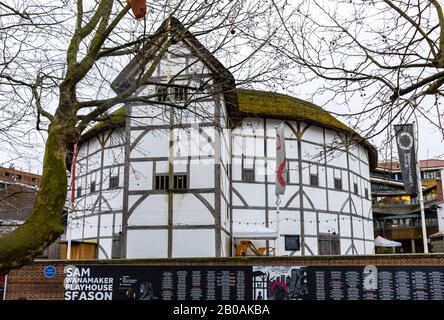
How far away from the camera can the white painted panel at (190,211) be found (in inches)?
651

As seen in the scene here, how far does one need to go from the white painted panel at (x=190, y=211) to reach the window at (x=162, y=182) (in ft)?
2.30

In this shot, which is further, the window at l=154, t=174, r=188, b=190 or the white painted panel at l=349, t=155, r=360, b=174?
the white painted panel at l=349, t=155, r=360, b=174

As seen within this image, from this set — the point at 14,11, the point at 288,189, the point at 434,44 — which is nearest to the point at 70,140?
the point at 14,11

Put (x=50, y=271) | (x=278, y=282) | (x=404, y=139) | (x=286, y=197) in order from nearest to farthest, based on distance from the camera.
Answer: (x=404, y=139), (x=278, y=282), (x=50, y=271), (x=286, y=197)

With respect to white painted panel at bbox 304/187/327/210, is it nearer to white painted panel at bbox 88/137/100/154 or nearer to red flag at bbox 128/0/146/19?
white painted panel at bbox 88/137/100/154

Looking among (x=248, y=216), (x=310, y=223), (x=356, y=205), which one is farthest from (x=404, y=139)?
(x=356, y=205)

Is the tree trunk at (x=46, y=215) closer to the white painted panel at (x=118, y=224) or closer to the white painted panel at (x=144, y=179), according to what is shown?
the white painted panel at (x=144, y=179)

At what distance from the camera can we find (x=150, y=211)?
16.9 m

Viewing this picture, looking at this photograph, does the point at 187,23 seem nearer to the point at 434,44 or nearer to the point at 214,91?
the point at 214,91

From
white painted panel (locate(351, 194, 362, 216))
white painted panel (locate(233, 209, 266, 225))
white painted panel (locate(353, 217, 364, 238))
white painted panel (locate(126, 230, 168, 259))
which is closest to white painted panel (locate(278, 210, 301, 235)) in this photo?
white painted panel (locate(233, 209, 266, 225))

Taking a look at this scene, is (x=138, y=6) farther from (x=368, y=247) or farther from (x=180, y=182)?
(x=368, y=247)

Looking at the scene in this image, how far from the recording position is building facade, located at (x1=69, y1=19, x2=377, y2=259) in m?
16.6

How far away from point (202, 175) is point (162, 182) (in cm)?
152

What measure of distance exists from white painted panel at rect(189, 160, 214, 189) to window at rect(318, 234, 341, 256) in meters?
6.97
